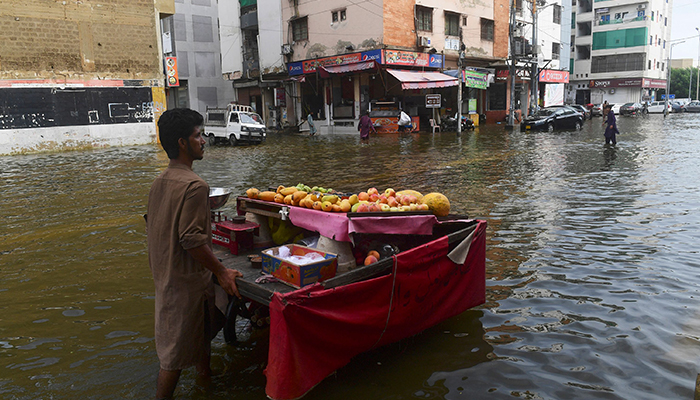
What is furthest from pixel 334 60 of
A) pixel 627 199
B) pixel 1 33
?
pixel 627 199

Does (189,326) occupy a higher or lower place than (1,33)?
lower

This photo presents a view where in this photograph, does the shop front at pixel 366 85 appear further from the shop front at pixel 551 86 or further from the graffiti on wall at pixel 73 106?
the shop front at pixel 551 86

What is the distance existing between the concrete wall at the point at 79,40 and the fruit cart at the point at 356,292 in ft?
73.0

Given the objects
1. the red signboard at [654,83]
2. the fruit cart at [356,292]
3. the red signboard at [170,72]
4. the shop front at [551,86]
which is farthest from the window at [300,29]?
the red signboard at [654,83]

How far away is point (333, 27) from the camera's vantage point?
3148 centimetres

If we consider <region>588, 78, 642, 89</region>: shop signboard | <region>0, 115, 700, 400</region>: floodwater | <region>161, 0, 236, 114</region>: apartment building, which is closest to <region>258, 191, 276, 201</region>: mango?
<region>0, 115, 700, 400</region>: floodwater

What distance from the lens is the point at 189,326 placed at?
124 inches

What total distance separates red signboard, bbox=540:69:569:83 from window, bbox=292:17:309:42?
2198 cm

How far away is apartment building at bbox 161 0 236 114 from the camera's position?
39781 mm

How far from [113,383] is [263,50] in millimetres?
35518

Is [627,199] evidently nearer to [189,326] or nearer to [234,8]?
[189,326]

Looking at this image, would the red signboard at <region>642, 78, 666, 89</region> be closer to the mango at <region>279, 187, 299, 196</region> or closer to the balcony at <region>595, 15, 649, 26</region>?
the balcony at <region>595, 15, 649, 26</region>

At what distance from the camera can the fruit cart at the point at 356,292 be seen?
311 cm

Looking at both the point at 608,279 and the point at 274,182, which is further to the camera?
the point at 274,182
